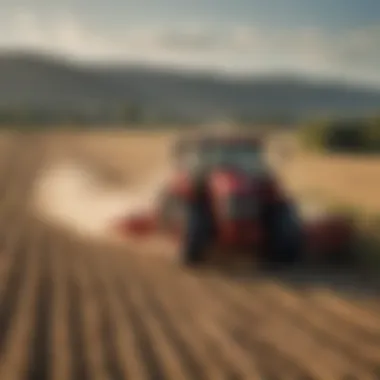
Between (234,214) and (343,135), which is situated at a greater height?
(343,135)

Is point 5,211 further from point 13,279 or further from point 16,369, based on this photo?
point 16,369

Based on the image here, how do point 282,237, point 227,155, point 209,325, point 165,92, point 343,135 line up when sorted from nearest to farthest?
point 209,325 → point 165,92 → point 282,237 → point 227,155 → point 343,135

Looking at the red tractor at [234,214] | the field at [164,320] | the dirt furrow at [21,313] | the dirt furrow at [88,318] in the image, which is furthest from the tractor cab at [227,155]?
the dirt furrow at [21,313]

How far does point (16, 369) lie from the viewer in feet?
12.9

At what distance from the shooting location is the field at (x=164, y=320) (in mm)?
4035

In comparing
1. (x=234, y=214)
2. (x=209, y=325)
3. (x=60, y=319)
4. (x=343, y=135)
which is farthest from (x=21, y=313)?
(x=343, y=135)

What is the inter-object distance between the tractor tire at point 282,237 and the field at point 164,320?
379 mm

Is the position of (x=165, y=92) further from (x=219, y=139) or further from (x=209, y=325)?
(x=209, y=325)

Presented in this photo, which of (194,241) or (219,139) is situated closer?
(194,241)

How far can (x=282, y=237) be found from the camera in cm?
660

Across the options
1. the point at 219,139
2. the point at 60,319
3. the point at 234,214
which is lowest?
the point at 60,319

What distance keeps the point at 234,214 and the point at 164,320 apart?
172cm

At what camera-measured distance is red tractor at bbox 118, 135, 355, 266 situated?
6.50m

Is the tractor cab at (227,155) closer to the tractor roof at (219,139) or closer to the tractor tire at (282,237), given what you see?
the tractor roof at (219,139)
